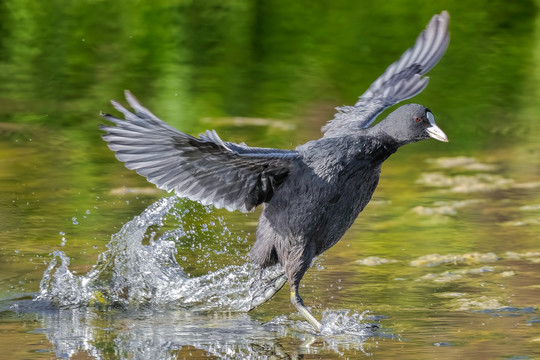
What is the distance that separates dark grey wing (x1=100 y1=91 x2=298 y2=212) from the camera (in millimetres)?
5387

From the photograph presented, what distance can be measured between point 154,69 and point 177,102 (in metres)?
1.43

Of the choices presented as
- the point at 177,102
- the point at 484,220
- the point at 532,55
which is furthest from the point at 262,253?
the point at 532,55

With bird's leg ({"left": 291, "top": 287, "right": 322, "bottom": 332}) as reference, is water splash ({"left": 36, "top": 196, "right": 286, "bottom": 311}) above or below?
above

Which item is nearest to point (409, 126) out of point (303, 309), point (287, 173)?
point (287, 173)

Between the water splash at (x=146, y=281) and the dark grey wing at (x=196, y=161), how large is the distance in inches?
27.2

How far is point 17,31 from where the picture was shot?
1394cm

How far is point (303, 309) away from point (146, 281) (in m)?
1.15

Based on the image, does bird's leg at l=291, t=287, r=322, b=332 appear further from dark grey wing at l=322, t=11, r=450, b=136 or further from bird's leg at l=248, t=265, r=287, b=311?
dark grey wing at l=322, t=11, r=450, b=136

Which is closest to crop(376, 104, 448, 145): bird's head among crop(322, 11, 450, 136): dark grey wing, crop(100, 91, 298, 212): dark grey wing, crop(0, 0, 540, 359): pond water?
crop(100, 91, 298, 212): dark grey wing

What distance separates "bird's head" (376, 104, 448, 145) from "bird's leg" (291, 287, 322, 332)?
3.36 ft

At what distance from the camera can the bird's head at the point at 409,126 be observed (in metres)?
5.93

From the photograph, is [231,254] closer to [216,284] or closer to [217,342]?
[216,284]

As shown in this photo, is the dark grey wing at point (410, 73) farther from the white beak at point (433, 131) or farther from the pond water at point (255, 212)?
the pond water at point (255, 212)

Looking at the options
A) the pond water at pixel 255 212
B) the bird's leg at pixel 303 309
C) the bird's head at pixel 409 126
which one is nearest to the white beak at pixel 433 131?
the bird's head at pixel 409 126
